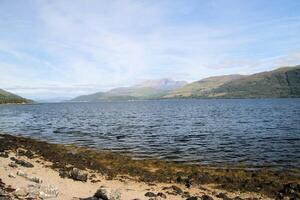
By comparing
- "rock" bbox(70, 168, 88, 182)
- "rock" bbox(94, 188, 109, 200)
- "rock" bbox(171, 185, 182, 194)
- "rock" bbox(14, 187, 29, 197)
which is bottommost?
"rock" bbox(171, 185, 182, 194)

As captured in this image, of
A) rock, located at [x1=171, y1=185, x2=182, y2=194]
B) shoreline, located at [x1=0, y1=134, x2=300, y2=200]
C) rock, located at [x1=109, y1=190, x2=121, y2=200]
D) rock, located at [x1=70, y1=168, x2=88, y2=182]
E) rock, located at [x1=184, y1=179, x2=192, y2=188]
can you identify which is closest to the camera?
rock, located at [x1=109, y1=190, x2=121, y2=200]

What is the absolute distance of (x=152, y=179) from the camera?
27953 millimetres

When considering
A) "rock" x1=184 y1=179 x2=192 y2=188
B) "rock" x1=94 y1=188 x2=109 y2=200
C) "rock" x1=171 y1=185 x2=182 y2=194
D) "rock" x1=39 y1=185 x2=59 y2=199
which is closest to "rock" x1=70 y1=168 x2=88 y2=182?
"rock" x1=39 y1=185 x2=59 y2=199

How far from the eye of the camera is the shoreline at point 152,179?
22.8 metres

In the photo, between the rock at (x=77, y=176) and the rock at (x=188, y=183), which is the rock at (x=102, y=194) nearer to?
the rock at (x=77, y=176)

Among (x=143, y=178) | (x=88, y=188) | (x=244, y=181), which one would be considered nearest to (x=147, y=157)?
(x=143, y=178)

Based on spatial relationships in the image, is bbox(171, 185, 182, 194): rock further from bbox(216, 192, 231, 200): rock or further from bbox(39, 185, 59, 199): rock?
bbox(39, 185, 59, 199): rock

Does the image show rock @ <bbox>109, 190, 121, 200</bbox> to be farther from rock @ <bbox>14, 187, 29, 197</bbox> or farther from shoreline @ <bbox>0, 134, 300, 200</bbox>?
rock @ <bbox>14, 187, 29, 197</bbox>

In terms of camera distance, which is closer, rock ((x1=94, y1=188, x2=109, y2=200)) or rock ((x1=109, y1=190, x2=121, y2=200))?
rock ((x1=94, y1=188, x2=109, y2=200))

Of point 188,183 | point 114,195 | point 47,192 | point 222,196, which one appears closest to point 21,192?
point 47,192

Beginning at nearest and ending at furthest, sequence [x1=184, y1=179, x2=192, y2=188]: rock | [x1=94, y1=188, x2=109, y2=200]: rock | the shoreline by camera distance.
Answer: [x1=94, y1=188, x2=109, y2=200]: rock, the shoreline, [x1=184, y1=179, x2=192, y2=188]: rock

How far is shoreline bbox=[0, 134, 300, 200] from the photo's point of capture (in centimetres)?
2280

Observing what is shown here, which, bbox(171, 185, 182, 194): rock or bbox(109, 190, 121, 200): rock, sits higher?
bbox(109, 190, 121, 200): rock

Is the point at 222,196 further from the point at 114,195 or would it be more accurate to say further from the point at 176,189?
the point at 114,195
